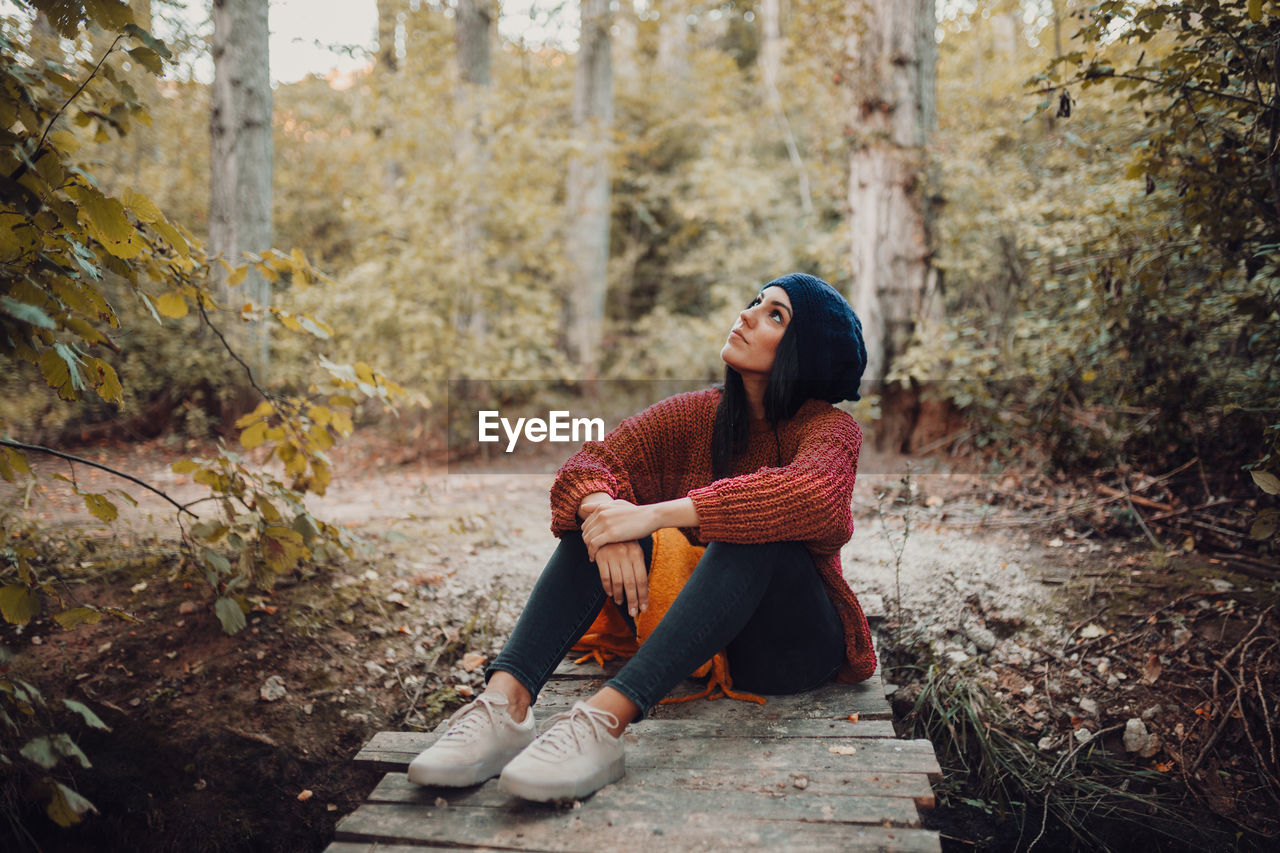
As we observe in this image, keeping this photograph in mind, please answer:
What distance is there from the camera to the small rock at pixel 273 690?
262 centimetres

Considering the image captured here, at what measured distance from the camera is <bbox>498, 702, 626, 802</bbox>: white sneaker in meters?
1.65

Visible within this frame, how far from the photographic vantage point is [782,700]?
7.32 feet

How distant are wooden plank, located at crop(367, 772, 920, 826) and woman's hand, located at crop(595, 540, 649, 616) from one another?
462 millimetres

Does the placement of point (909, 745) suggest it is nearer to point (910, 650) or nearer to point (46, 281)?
point (910, 650)

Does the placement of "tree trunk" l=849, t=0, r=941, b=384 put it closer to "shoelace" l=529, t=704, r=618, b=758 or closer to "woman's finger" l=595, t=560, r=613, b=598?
"woman's finger" l=595, t=560, r=613, b=598

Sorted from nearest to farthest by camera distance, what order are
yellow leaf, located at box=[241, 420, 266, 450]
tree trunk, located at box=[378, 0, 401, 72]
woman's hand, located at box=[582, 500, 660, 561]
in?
1. woman's hand, located at box=[582, 500, 660, 561]
2. yellow leaf, located at box=[241, 420, 266, 450]
3. tree trunk, located at box=[378, 0, 401, 72]

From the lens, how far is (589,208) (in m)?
9.38

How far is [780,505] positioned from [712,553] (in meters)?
0.21

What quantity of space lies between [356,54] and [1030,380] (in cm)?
672

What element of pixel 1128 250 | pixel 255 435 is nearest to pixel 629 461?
pixel 255 435

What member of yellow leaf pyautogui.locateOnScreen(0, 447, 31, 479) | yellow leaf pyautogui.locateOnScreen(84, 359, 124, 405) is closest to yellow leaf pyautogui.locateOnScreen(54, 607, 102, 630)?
yellow leaf pyautogui.locateOnScreen(0, 447, 31, 479)

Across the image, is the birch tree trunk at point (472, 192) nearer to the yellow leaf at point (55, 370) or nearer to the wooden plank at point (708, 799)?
the yellow leaf at point (55, 370)

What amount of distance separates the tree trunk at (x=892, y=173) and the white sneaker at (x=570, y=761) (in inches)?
184

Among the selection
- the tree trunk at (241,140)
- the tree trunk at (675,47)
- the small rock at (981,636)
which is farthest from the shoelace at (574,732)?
the tree trunk at (675,47)
